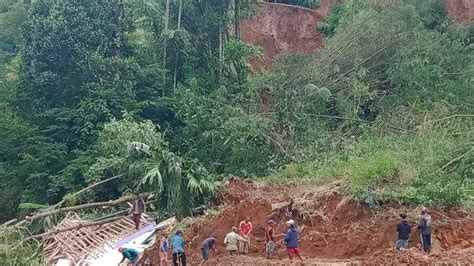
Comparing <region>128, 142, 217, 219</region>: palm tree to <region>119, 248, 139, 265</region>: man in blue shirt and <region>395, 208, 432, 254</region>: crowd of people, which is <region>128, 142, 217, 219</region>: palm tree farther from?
<region>395, 208, 432, 254</region>: crowd of people

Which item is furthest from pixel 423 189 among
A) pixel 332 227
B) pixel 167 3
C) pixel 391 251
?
pixel 167 3

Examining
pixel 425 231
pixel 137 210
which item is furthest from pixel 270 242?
pixel 137 210

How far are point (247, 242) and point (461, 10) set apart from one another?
1983 centimetres

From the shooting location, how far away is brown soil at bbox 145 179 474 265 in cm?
1394

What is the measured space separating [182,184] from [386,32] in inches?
453

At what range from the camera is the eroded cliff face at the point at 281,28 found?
36188 mm

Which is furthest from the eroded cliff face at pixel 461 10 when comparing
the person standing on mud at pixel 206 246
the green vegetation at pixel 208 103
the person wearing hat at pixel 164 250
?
the person wearing hat at pixel 164 250

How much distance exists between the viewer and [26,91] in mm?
26344

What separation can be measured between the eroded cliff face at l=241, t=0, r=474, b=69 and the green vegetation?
673 centimetres

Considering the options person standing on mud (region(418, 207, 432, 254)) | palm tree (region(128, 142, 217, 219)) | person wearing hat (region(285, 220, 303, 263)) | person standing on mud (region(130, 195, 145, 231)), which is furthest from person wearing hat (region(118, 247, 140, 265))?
person standing on mud (region(418, 207, 432, 254))

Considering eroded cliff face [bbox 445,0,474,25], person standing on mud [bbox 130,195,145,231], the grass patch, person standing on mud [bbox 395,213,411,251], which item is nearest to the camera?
person standing on mud [bbox 395,213,411,251]

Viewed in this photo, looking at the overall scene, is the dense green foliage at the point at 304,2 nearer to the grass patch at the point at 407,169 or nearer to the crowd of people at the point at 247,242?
the grass patch at the point at 407,169

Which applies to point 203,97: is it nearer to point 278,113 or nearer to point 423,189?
point 278,113

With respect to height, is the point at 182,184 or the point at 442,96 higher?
the point at 442,96
